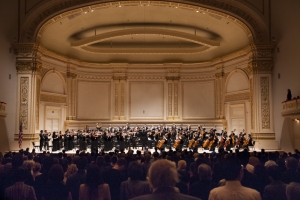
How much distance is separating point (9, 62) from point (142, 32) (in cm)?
700

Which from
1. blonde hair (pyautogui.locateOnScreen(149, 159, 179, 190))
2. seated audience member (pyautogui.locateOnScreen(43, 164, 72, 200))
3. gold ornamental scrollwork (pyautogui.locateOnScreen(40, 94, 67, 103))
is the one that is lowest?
seated audience member (pyautogui.locateOnScreen(43, 164, 72, 200))

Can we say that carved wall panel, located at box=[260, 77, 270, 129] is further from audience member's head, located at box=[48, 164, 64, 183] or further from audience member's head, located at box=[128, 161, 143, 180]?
audience member's head, located at box=[48, 164, 64, 183]

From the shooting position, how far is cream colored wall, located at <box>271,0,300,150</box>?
14.2 metres

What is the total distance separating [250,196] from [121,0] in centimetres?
1415

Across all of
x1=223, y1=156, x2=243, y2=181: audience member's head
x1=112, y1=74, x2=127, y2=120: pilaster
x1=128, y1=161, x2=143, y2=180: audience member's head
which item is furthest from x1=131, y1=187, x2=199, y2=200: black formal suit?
x1=112, y1=74, x2=127, y2=120: pilaster

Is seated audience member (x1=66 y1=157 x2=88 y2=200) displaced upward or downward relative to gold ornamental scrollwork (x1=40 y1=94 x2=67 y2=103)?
downward

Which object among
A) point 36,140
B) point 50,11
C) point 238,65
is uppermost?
point 50,11

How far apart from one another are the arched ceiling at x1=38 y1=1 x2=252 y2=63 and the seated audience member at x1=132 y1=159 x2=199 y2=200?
569 inches

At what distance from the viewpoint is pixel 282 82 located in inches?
607

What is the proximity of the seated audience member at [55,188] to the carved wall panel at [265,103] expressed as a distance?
13.7 meters

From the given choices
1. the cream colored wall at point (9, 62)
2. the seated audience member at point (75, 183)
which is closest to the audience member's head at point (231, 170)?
the seated audience member at point (75, 183)

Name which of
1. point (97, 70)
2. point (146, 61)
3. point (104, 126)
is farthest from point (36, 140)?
point (146, 61)

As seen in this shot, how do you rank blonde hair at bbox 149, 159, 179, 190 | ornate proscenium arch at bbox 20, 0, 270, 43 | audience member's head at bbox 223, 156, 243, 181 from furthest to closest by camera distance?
ornate proscenium arch at bbox 20, 0, 270, 43 < audience member's head at bbox 223, 156, 243, 181 < blonde hair at bbox 149, 159, 179, 190

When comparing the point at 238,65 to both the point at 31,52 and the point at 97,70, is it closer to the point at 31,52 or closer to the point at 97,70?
the point at 97,70
